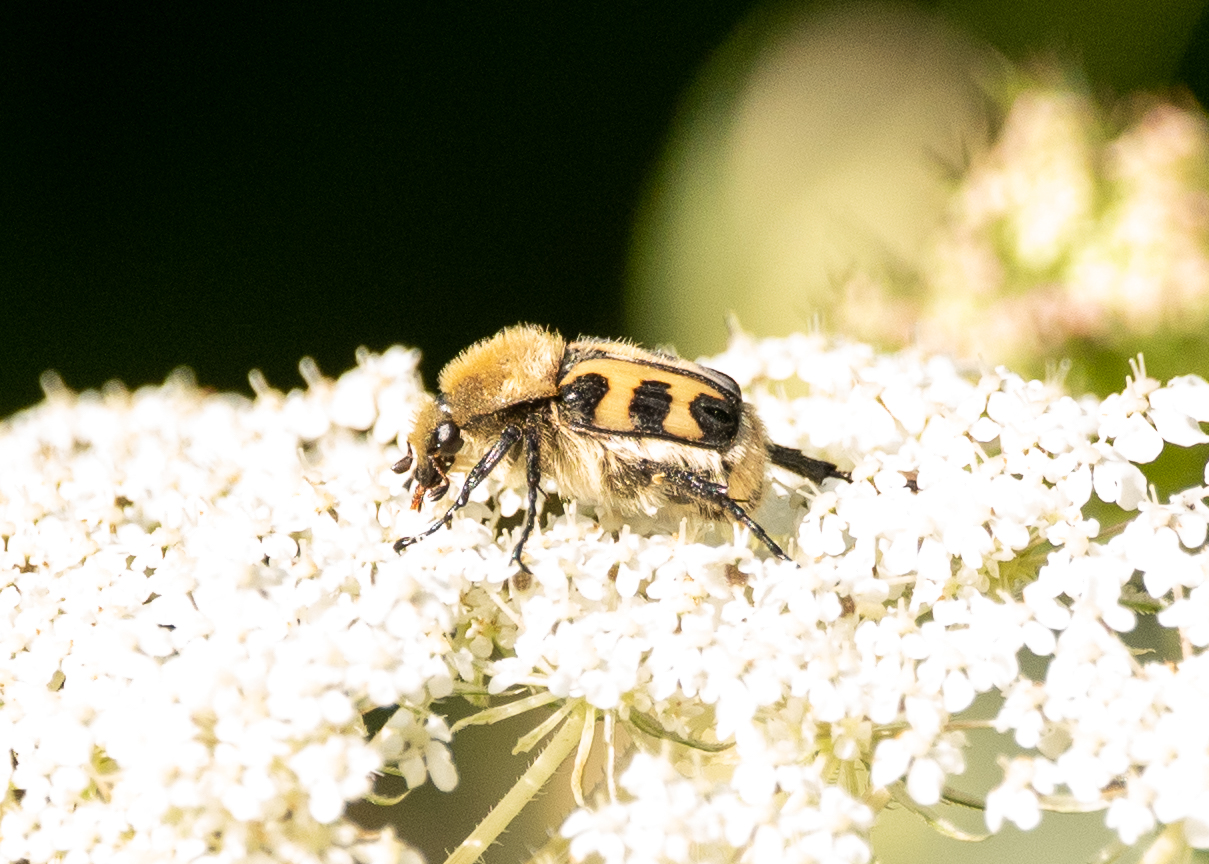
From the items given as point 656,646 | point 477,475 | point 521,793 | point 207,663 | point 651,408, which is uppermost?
point 651,408

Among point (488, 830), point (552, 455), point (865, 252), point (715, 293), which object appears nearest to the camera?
point (488, 830)

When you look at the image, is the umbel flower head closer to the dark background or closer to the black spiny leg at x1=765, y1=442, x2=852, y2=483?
the black spiny leg at x1=765, y1=442, x2=852, y2=483

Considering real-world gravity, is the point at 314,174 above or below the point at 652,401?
below

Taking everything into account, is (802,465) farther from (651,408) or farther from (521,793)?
(521,793)

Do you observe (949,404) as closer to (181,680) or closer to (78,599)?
(181,680)

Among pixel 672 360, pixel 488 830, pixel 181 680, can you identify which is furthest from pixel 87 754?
pixel 672 360

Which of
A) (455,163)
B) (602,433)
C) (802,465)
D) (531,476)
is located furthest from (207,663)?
(455,163)

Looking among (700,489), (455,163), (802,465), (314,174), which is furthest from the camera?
(455,163)
